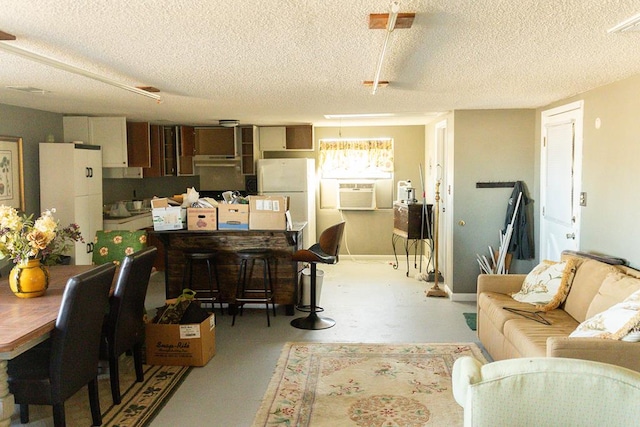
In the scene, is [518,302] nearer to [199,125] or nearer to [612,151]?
[612,151]

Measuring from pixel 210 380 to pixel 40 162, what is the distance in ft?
10.8

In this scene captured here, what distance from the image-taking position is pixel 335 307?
6109mm

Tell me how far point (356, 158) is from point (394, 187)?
30.7 inches

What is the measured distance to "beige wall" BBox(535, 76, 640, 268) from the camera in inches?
156

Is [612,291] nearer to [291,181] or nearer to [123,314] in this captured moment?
[123,314]

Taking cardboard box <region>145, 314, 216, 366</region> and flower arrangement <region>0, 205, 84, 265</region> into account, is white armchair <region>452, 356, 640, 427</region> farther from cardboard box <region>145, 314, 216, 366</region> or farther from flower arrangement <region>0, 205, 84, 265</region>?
cardboard box <region>145, 314, 216, 366</region>

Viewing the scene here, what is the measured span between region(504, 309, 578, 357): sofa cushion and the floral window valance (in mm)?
5206

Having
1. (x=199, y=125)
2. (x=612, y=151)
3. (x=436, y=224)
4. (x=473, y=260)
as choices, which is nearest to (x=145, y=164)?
(x=199, y=125)

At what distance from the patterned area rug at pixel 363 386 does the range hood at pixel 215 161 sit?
168 inches

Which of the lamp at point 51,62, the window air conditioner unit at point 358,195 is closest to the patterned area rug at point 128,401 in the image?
the lamp at point 51,62

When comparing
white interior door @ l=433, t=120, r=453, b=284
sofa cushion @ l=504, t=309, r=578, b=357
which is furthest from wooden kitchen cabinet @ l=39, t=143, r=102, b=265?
sofa cushion @ l=504, t=309, r=578, b=357

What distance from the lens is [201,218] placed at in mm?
5629

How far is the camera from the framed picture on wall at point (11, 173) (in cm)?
530

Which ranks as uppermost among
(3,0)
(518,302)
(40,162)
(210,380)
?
(3,0)
